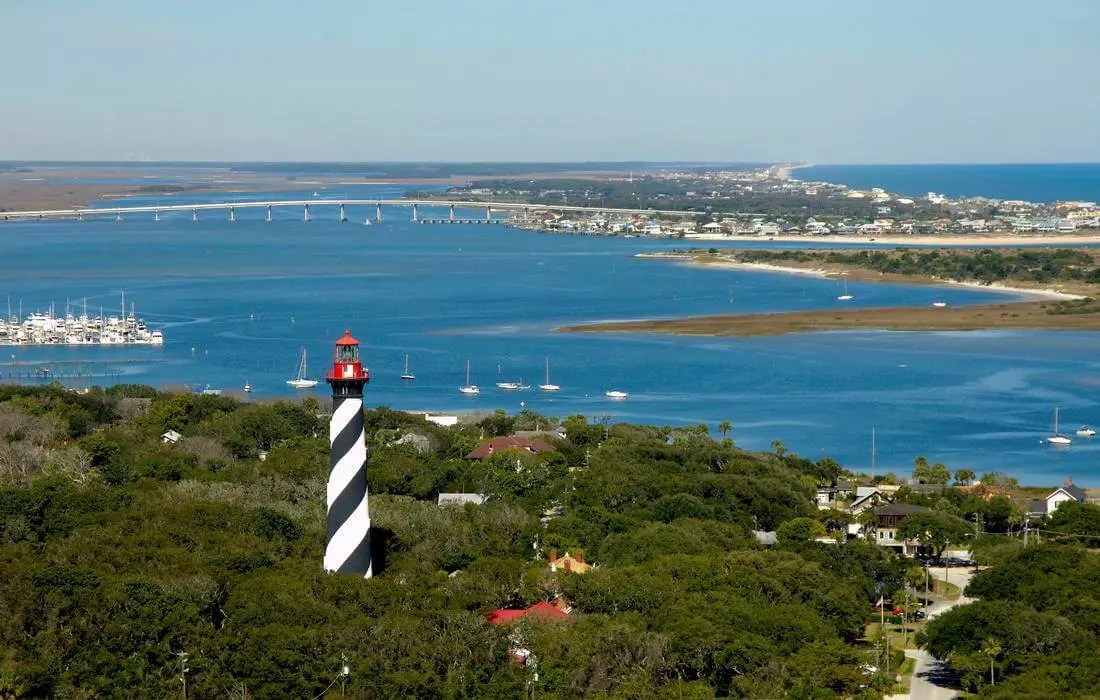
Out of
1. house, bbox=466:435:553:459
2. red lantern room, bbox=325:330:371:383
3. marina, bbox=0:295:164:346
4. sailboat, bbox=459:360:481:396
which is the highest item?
red lantern room, bbox=325:330:371:383

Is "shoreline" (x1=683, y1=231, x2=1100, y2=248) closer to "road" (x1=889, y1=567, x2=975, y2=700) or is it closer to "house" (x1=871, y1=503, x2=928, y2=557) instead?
"house" (x1=871, y1=503, x2=928, y2=557)

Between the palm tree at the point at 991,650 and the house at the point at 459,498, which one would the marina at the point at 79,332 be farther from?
the palm tree at the point at 991,650

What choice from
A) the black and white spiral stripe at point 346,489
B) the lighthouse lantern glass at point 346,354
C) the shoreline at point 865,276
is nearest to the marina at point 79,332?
the shoreline at point 865,276

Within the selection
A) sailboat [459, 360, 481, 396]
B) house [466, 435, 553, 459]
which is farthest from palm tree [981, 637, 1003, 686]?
sailboat [459, 360, 481, 396]

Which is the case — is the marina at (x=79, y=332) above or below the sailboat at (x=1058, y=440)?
below

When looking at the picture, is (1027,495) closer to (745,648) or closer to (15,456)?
(745,648)

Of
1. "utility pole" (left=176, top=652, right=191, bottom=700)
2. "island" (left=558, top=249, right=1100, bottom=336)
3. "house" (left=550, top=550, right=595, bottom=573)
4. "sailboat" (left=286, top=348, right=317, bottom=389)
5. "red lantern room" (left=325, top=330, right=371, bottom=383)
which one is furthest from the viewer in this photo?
"island" (left=558, top=249, right=1100, bottom=336)
